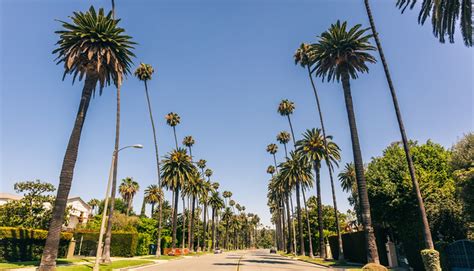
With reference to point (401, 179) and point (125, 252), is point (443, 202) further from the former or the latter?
point (125, 252)

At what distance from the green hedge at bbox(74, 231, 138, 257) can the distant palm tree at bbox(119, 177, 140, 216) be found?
1614 inches

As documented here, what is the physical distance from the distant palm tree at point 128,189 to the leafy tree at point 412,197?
7240 centimetres

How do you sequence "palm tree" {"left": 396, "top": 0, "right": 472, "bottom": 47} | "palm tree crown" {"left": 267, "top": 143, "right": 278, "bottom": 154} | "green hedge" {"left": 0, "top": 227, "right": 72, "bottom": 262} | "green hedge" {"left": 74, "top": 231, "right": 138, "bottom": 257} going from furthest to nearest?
"palm tree crown" {"left": 267, "top": 143, "right": 278, "bottom": 154} < "green hedge" {"left": 74, "top": 231, "right": 138, "bottom": 257} < "green hedge" {"left": 0, "top": 227, "right": 72, "bottom": 262} < "palm tree" {"left": 396, "top": 0, "right": 472, "bottom": 47}

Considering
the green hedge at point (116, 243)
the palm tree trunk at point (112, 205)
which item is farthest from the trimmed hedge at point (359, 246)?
the green hedge at point (116, 243)

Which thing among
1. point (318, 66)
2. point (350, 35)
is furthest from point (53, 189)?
point (350, 35)

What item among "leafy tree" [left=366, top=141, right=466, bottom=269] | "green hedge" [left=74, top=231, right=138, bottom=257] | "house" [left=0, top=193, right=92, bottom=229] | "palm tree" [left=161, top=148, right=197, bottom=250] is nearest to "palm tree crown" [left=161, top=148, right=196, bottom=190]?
"palm tree" [left=161, top=148, right=197, bottom=250]

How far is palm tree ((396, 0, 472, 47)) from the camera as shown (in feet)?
47.9

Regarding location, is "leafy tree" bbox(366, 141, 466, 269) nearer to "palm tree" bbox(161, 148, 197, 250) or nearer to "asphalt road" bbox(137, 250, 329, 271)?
"asphalt road" bbox(137, 250, 329, 271)

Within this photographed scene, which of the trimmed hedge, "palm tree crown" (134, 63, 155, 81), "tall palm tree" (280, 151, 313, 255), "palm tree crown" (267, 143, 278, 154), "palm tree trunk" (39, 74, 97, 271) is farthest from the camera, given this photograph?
"palm tree crown" (267, 143, 278, 154)

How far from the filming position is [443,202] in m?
26.5

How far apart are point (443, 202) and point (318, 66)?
684 inches

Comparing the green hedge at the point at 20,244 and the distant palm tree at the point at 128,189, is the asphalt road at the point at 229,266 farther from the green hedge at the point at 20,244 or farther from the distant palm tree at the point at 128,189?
→ the distant palm tree at the point at 128,189

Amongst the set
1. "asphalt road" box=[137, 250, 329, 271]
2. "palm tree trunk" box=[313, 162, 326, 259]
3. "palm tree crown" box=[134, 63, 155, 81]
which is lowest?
"asphalt road" box=[137, 250, 329, 271]

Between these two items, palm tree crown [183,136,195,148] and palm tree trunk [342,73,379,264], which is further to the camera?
palm tree crown [183,136,195,148]
